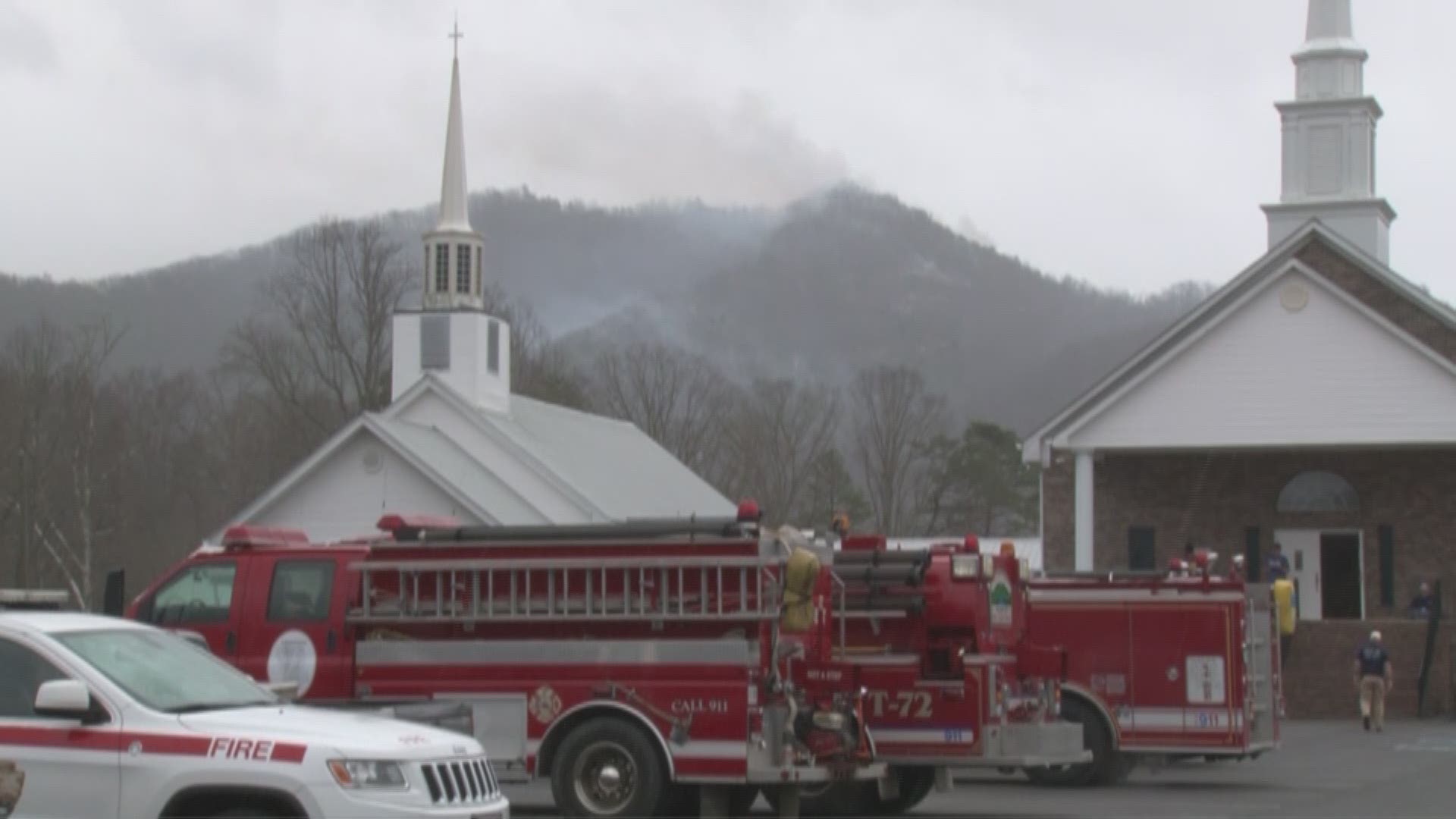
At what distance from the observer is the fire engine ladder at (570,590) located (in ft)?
51.6

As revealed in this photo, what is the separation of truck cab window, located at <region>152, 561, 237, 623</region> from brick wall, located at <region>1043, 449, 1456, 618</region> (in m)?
24.5

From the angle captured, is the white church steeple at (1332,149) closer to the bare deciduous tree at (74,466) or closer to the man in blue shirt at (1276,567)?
the man in blue shirt at (1276,567)

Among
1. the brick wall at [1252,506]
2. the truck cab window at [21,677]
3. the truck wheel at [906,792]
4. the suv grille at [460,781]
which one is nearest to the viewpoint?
the suv grille at [460,781]

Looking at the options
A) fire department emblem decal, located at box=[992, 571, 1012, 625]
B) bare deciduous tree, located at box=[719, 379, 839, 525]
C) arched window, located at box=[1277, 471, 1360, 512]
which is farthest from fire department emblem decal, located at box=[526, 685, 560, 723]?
bare deciduous tree, located at box=[719, 379, 839, 525]

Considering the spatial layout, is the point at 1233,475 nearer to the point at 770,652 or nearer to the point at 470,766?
the point at 770,652

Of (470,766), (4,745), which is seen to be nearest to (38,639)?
(4,745)

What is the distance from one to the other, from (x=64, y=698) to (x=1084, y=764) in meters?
12.9

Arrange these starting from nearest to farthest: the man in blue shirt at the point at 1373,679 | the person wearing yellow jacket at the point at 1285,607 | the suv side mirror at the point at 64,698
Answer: the suv side mirror at the point at 64,698, the person wearing yellow jacket at the point at 1285,607, the man in blue shirt at the point at 1373,679

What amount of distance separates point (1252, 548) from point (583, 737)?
25.5 metres

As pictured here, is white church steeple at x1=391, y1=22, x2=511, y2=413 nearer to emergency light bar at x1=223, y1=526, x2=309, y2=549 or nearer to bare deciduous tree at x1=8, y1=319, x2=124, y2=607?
bare deciduous tree at x1=8, y1=319, x2=124, y2=607

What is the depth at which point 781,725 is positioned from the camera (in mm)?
15859

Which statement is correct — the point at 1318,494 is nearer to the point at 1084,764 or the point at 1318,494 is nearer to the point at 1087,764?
the point at 1087,764

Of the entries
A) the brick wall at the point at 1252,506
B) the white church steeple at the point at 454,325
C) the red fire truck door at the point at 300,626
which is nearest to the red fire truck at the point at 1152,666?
the red fire truck door at the point at 300,626

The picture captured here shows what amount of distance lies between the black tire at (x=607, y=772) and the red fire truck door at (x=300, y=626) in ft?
6.30
